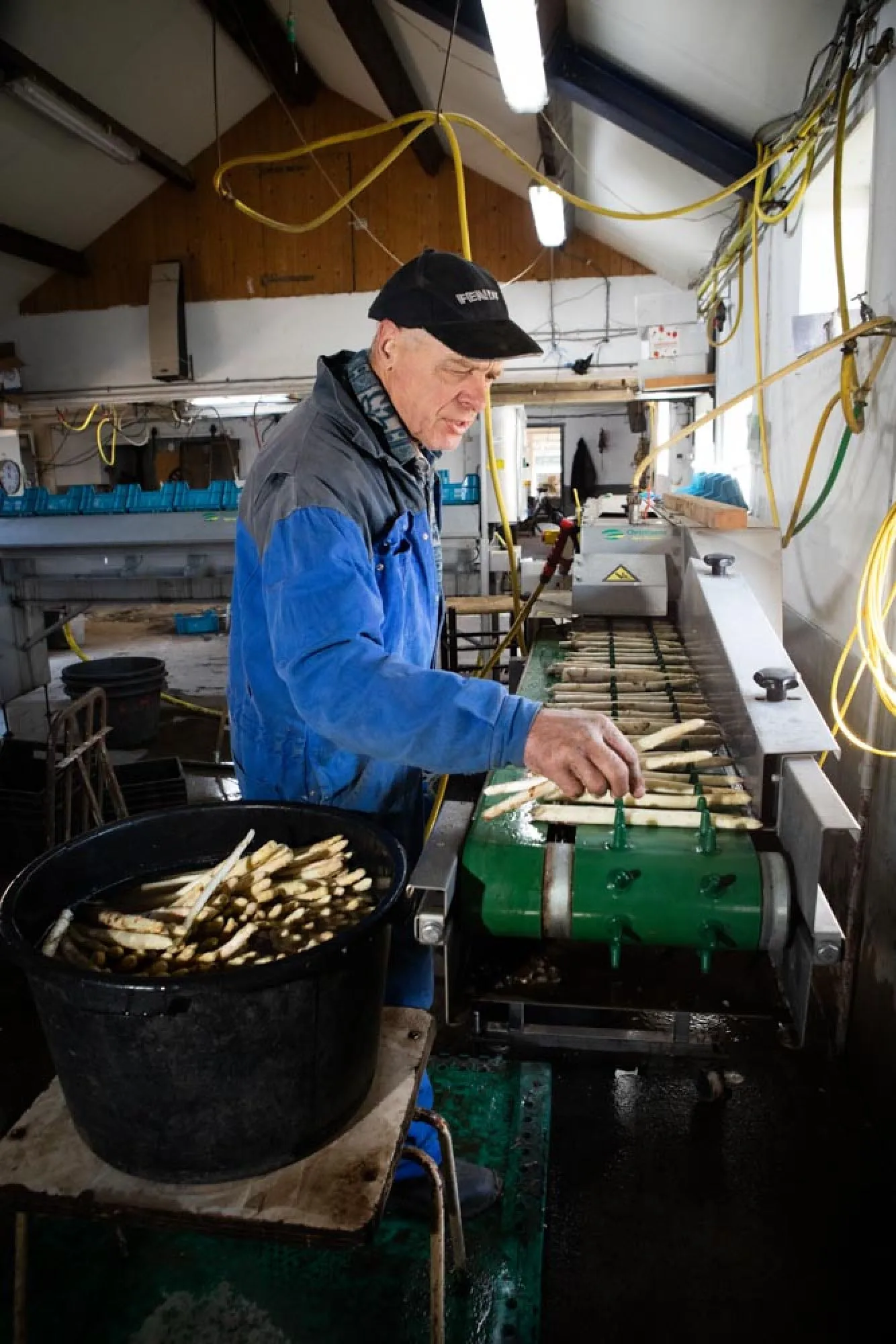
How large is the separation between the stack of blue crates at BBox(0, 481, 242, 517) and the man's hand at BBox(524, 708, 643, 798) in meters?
4.18

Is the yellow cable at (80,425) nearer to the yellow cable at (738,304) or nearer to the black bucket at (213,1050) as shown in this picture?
the yellow cable at (738,304)

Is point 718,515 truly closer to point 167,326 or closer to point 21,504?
point 21,504

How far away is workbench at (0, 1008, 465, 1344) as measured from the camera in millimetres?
929

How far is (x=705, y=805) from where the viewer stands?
4.55 ft

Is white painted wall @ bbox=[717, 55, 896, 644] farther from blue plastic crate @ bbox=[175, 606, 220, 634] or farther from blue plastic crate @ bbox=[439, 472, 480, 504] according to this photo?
blue plastic crate @ bbox=[175, 606, 220, 634]

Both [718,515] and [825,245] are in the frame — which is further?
[825,245]

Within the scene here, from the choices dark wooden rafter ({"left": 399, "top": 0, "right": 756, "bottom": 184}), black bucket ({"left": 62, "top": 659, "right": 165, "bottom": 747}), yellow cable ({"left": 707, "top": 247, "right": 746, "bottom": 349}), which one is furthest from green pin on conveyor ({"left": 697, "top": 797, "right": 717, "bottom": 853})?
black bucket ({"left": 62, "top": 659, "right": 165, "bottom": 747})

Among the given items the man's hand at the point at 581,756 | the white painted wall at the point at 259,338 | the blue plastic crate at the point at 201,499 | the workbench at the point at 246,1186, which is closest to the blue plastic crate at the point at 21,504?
the blue plastic crate at the point at 201,499

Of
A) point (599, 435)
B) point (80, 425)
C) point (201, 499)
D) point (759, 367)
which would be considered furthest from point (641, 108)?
point (599, 435)

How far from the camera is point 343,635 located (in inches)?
44.9

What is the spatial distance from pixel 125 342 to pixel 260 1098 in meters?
7.32

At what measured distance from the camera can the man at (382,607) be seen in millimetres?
1108

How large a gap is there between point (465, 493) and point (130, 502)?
6.75 ft

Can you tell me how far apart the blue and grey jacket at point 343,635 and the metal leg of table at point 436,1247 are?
0.57 m
